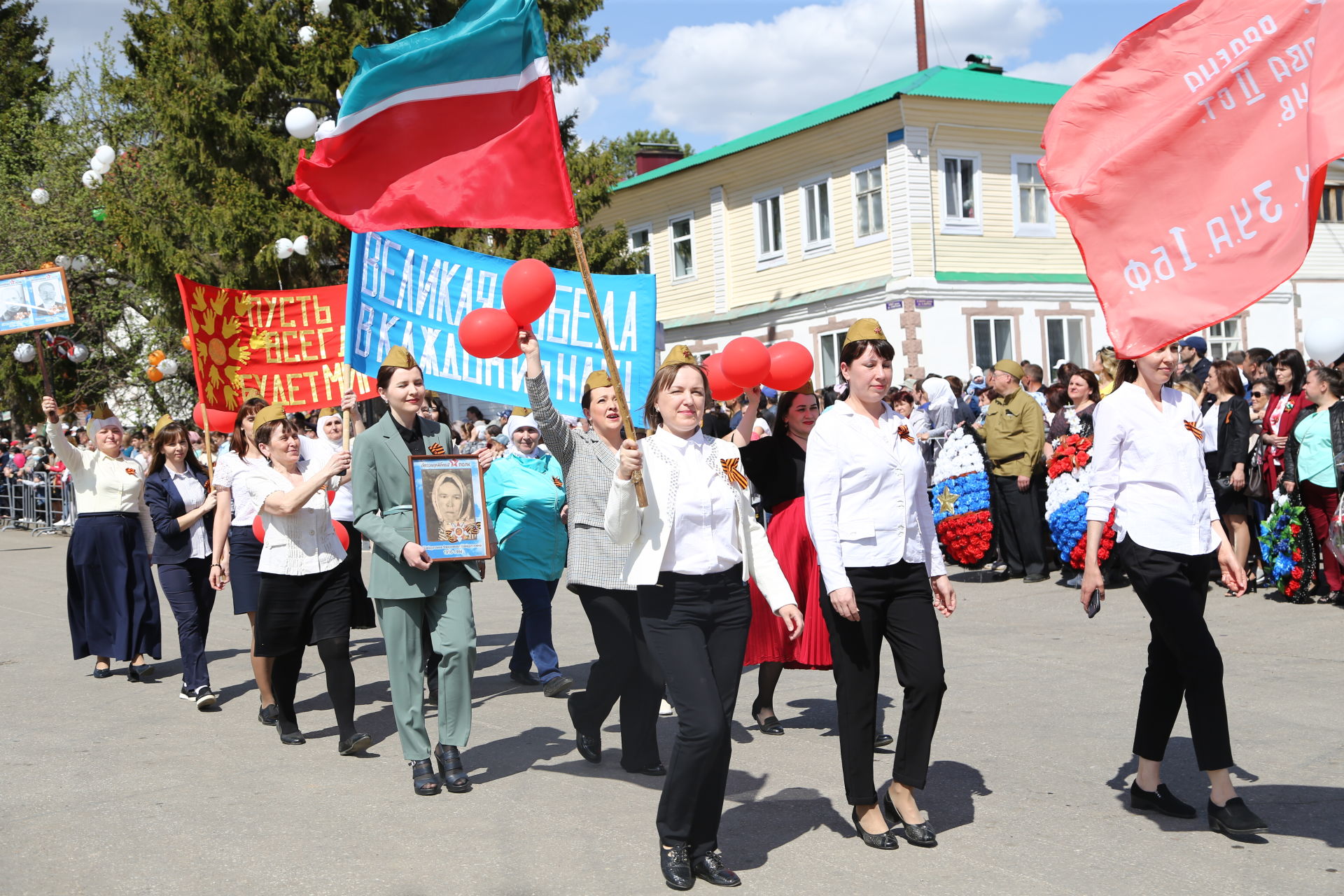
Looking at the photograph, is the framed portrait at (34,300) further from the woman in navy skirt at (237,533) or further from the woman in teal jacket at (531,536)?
the woman in teal jacket at (531,536)

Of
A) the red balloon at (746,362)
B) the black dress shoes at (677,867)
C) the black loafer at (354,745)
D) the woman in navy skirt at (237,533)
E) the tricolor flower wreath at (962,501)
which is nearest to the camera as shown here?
the black dress shoes at (677,867)

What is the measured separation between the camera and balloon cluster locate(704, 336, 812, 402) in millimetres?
6293

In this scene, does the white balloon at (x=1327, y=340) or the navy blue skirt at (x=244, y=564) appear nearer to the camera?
the navy blue skirt at (x=244, y=564)

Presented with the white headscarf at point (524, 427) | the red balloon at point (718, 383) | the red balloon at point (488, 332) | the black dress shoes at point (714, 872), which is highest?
the red balloon at point (488, 332)

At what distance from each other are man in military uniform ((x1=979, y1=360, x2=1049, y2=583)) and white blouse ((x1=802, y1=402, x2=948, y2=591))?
7.96 m

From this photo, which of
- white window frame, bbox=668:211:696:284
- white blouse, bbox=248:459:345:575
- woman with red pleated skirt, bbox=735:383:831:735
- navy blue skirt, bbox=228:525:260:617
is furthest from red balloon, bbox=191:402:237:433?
white window frame, bbox=668:211:696:284

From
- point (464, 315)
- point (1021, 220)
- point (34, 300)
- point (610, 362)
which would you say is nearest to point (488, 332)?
point (610, 362)

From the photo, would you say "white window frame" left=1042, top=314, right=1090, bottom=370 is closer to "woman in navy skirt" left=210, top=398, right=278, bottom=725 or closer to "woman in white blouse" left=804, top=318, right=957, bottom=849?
"woman in navy skirt" left=210, top=398, right=278, bottom=725

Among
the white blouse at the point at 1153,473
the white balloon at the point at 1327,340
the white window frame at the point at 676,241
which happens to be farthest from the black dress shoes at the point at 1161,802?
the white window frame at the point at 676,241

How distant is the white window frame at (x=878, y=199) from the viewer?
90.6ft

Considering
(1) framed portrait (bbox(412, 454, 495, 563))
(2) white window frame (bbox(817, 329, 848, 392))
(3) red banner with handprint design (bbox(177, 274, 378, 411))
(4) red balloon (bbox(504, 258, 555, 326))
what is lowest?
(1) framed portrait (bbox(412, 454, 495, 563))

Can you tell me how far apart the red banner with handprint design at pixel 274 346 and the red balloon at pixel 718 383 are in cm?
526

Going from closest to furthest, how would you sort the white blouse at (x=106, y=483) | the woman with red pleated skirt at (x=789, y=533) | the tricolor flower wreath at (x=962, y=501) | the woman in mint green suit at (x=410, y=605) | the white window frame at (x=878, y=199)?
the woman in mint green suit at (x=410, y=605)
the woman with red pleated skirt at (x=789, y=533)
the white blouse at (x=106, y=483)
the tricolor flower wreath at (x=962, y=501)
the white window frame at (x=878, y=199)

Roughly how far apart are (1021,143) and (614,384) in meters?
24.9
